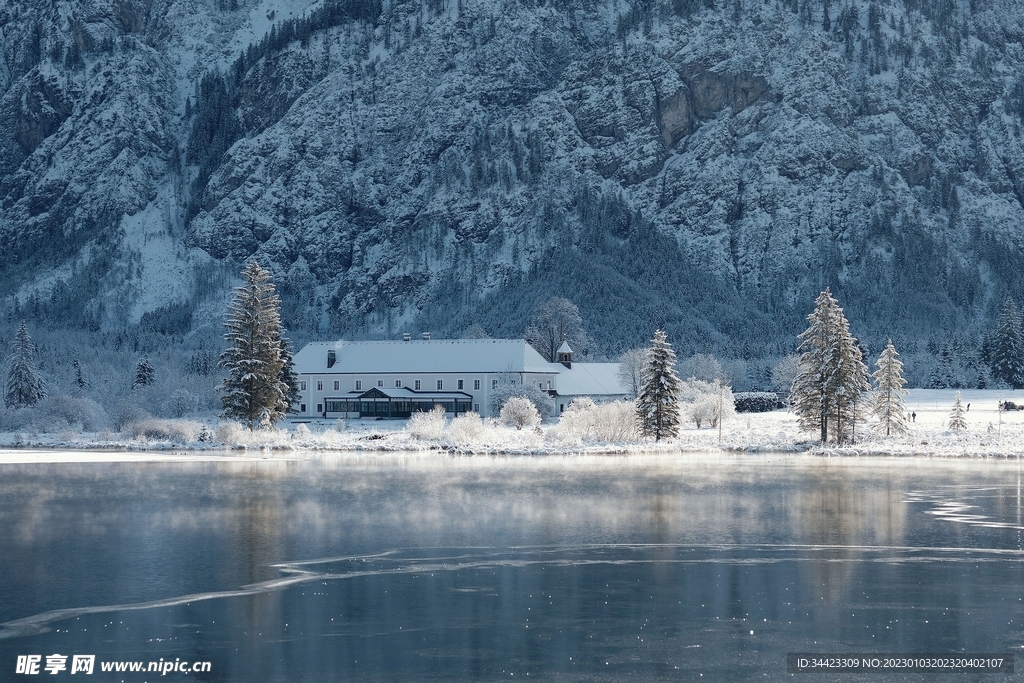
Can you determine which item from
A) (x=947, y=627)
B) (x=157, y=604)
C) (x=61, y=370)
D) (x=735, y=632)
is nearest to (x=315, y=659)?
(x=157, y=604)

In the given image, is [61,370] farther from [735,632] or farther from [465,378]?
[735,632]

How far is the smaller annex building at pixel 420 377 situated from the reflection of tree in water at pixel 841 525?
165ft

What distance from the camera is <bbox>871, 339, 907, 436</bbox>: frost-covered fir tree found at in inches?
2539

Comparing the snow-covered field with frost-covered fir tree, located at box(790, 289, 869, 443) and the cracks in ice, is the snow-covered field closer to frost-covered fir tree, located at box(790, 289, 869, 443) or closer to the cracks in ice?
frost-covered fir tree, located at box(790, 289, 869, 443)

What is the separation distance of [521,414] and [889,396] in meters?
23.3

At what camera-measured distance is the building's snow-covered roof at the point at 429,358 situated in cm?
9344

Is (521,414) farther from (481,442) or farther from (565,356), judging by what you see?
(565,356)

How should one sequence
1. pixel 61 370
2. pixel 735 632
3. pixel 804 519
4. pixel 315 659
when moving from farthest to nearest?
1. pixel 61 370
2. pixel 804 519
3. pixel 735 632
4. pixel 315 659

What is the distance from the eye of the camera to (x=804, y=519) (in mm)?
33125

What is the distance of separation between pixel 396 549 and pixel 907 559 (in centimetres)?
1203

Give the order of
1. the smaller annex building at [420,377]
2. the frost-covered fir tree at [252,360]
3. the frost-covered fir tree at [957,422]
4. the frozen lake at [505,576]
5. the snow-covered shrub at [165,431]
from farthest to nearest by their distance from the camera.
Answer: the smaller annex building at [420,377] → the snow-covered shrub at [165,431] → the frost-covered fir tree at [252,360] → the frost-covered fir tree at [957,422] → the frozen lake at [505,576]

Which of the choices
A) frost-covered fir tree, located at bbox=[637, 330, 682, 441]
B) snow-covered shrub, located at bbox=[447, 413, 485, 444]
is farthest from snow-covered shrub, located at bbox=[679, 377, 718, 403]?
snow-covered shrub, located at bbox=[447, 413, 485, 444]

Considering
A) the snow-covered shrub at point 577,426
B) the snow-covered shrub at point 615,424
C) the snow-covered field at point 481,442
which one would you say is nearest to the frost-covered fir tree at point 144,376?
the snow-covered field at point 481,442

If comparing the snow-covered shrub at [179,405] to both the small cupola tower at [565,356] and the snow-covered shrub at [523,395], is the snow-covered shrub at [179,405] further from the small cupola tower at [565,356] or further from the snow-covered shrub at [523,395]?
the small cupola tower at [565,356]
